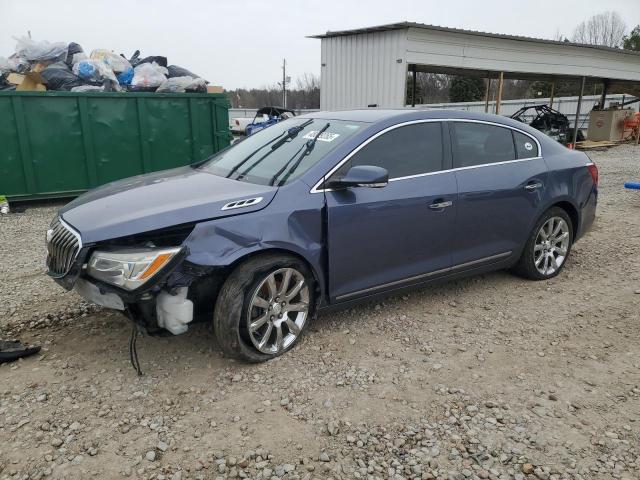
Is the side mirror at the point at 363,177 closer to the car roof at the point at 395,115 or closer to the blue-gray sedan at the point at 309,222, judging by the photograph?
the blue-gray sedan at the point at 309,222

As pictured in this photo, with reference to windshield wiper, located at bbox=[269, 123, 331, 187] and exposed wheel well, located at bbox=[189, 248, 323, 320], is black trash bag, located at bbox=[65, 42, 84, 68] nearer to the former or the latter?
windshield wiper, located at bbox=[269, 123, 331, 187]

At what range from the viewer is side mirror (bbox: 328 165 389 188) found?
3.30 metres

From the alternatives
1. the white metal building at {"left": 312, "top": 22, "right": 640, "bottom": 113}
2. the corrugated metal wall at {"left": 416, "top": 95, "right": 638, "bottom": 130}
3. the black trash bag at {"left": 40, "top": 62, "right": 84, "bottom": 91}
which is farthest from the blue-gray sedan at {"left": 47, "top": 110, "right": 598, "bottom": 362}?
the corrugated metal wall at {"left": 416, "top": 95, "right": 638, "bottom": 130}

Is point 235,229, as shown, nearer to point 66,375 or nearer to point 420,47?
point 66,375

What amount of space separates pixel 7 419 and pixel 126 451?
0.78 metres

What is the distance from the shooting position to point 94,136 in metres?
8.73

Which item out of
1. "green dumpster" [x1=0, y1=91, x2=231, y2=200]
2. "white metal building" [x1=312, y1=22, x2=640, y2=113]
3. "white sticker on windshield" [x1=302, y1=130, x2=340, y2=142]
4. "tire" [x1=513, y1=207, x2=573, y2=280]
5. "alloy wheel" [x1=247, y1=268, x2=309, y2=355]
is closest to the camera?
"alloy wheel" [x1=247, y1=268, x2=309, y2=355]

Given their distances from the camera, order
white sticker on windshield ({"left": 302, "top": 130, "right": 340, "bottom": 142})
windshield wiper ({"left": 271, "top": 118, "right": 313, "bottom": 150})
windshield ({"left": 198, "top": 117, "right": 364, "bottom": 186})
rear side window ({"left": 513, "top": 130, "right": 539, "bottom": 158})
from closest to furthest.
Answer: windshield ({"left": 198, "top": 117, "right": 364, "bottom": 186})
white sticker on windshield ({"left": 302, "top": 130, "right": 340, "bottom": 142})
windshield wiper ({"left": 271, "top": 118, "right": 313, "bottom": 150})
rear side window ({"left": 513, "top": 130, "right": 539, "bottom": 158})

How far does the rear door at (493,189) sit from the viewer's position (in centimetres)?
410

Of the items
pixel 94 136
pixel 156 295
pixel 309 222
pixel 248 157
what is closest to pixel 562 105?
pixel 94 136

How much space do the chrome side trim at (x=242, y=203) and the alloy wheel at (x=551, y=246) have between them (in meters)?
2.86

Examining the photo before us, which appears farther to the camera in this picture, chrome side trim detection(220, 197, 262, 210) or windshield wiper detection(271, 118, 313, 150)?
windshield wiper detection(271, 118, 313, 150)

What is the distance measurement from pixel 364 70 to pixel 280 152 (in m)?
9.23

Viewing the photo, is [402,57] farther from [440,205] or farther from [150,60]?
[440,205]
